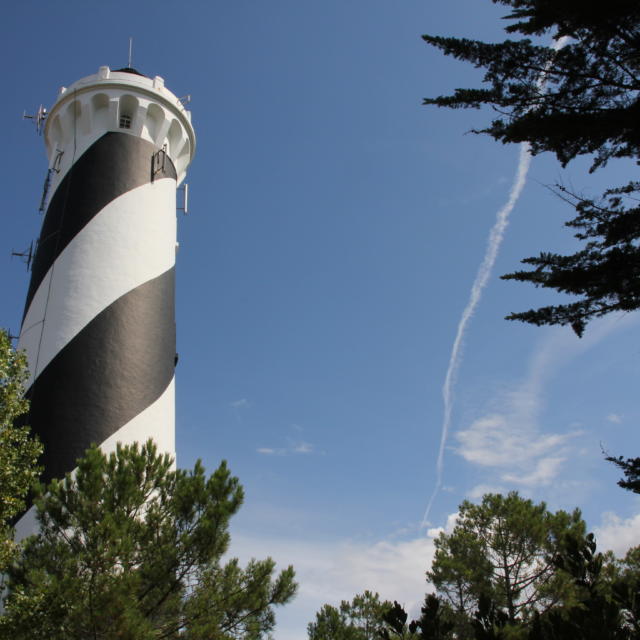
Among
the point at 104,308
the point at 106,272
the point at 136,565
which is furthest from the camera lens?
the point at 106,272

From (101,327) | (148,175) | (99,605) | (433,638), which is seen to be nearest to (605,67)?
(433,638)

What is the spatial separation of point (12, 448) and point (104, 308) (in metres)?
4.39

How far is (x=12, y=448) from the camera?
30.5ft

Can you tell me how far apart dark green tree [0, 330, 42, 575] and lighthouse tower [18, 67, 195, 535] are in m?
1.71

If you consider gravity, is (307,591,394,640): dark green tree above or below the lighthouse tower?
below

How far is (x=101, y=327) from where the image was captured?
12766 millimetres

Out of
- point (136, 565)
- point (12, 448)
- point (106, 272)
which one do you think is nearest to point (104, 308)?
point (106, 272)

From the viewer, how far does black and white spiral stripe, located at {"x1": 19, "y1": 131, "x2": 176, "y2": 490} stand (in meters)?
11.8

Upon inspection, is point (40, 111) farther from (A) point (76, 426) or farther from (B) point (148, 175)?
(A) point (76, 426)

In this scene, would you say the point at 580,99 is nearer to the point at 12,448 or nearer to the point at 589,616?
the point at 589,616

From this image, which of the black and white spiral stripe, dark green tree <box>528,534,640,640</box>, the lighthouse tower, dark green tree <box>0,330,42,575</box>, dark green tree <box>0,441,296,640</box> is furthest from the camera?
the lighthouse tower

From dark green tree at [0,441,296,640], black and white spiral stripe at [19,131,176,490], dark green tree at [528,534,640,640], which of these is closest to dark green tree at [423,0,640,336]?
dark green tree at [528,534,640,640]

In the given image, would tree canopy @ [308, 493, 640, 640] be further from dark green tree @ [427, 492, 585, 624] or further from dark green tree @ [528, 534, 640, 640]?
dark green tree @ [528, 534, 640, 640]

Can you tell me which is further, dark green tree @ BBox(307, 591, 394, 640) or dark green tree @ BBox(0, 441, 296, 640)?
dark green tree @ BBox(307, 591, 394, 640)
